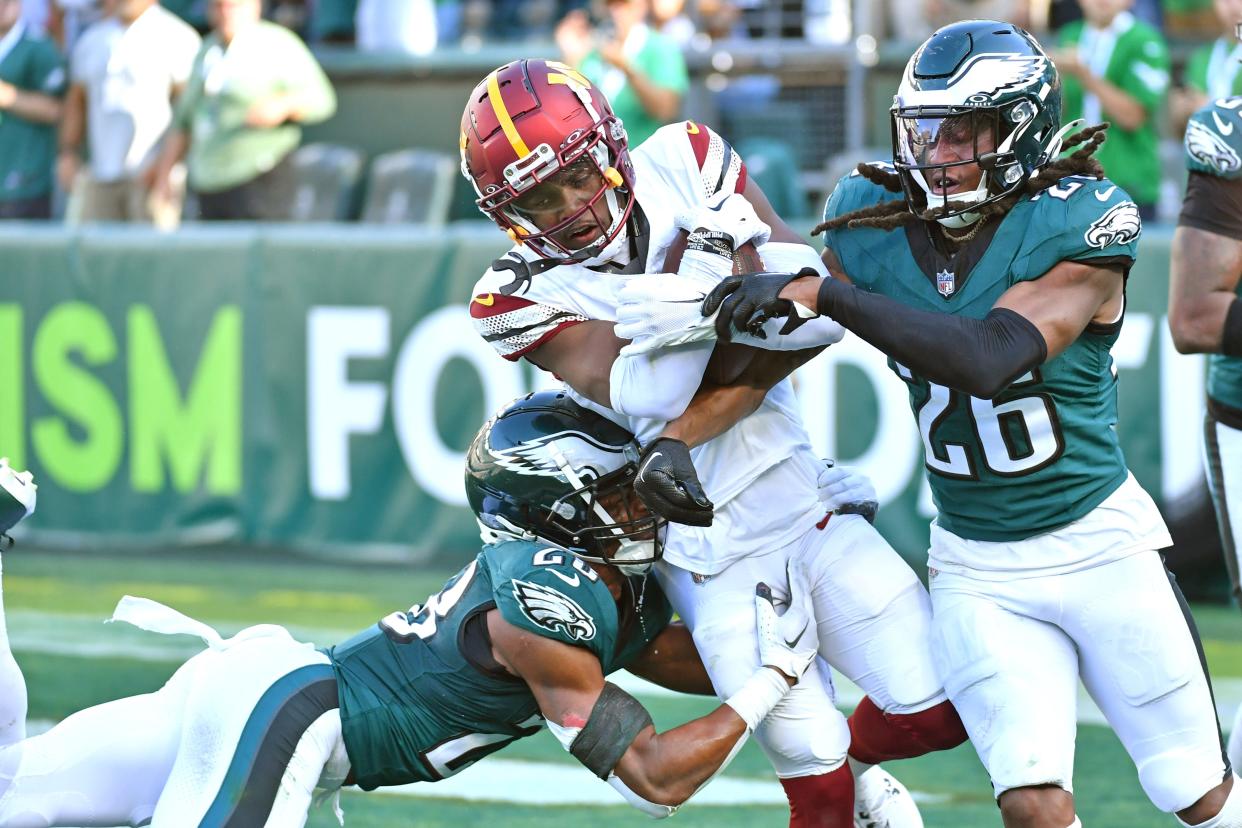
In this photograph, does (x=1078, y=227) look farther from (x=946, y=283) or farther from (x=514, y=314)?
(x=514, y=314)

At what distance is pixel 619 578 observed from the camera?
3514 mm

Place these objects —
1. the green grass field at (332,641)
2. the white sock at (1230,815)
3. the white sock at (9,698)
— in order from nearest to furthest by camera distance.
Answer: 1. the white sock at (1230,815)
2. the white sock at (9,698)
3. the green grass field at (332,641)

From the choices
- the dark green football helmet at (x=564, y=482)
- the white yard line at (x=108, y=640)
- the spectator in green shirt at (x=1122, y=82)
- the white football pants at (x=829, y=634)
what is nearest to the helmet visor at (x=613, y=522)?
the dark green football helmet at (x=564, y=482)

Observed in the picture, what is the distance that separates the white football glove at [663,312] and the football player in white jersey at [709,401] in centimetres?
13

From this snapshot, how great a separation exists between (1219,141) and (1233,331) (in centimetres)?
43

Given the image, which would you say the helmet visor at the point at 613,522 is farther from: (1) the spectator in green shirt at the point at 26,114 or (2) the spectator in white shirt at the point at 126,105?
(1) the spectator in green shirt at the point at 26,114

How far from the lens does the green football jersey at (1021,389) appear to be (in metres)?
3.14

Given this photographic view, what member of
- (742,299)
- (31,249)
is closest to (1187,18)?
(31,249)

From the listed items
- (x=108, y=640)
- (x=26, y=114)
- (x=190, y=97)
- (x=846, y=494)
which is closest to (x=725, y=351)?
(x=846, y=494)

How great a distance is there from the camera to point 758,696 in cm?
329

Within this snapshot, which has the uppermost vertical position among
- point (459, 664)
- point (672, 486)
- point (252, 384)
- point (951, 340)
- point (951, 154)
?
point (951, 154)

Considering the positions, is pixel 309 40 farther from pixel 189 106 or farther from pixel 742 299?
pixel 742 299

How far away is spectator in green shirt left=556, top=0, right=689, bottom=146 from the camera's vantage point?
7852mm

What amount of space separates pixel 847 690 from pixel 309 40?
6.18 meters
